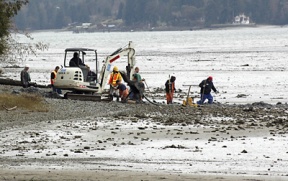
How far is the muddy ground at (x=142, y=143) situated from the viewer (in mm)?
14961

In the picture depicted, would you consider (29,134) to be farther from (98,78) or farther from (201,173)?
(98,78)

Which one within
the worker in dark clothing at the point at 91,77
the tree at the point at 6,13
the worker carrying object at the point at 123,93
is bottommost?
the worker carrying object at the point at 123,93

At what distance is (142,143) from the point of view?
19.0 metres

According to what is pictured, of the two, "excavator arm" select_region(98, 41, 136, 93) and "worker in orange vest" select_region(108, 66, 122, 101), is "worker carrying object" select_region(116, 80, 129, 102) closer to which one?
"worker in orange vest" select_region(108, 66, 122, 101)

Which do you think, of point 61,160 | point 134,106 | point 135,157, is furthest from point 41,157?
point 134,106

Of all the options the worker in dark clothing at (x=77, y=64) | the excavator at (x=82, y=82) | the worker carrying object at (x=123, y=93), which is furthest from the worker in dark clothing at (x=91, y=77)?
the worker carrying object at (x=123, y=93)

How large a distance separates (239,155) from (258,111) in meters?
9.94

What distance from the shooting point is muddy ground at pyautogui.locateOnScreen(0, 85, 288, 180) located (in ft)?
49.1

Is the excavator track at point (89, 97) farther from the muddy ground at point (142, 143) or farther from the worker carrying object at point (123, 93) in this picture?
the muddy ground at point (142, 143)

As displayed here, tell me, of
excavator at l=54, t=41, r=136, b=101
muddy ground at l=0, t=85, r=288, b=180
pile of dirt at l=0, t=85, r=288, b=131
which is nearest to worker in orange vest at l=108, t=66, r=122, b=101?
excavator at l=54, t=41, r=136, b=101

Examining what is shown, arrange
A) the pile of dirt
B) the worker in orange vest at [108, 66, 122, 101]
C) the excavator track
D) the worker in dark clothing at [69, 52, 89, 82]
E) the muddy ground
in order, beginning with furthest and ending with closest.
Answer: the worker in orange vest at [108, 66, 122, 101]
the worker in dark clothing at [69, 52, 89, 82]
the excavator track
the pile of dirt
the muddy ground

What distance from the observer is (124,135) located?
20.3m

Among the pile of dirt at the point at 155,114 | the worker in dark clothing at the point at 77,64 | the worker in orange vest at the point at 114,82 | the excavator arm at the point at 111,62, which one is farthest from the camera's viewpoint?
the excavator arm at the point at 111,62

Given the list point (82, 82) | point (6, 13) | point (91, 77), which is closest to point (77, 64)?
point (91, 77)
